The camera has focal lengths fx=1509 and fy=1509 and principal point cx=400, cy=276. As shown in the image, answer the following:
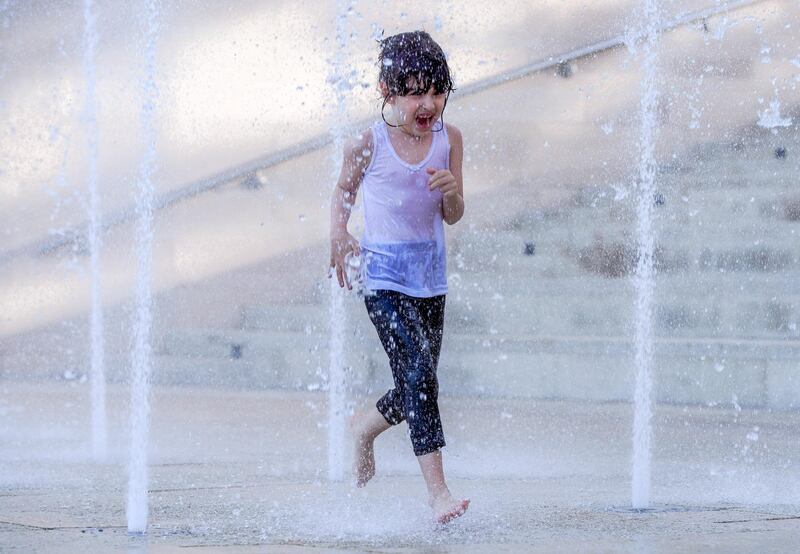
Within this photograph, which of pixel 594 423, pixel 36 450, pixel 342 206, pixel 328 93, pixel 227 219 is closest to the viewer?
pixel 342 206

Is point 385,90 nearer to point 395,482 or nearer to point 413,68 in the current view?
point 413,68

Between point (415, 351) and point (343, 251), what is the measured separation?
303 millimetres

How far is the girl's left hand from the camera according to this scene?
3633 mm

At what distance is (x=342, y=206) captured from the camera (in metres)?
3.86

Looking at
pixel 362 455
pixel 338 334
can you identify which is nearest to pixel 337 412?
pixel 338 334

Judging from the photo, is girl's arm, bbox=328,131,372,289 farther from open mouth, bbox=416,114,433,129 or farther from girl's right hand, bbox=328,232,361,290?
open mouth, bbox=416,114,433,129

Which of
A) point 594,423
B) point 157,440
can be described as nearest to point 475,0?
point 594,423

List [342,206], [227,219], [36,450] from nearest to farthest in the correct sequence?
[342,206]
[36,450]
[227,219]

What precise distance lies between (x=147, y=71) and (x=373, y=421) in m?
5.32

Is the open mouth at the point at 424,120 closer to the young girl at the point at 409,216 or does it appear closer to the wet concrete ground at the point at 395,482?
the young girl at the point at 409,216

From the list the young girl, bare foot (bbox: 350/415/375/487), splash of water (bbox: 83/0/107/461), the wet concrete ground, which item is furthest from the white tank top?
splash of water (bbox: 83/0/107/461)

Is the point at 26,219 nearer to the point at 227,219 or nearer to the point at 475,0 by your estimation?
the point at 227,219

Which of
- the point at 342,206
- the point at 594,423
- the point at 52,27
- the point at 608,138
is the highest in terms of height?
the point at 52,27

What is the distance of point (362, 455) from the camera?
4.06m
